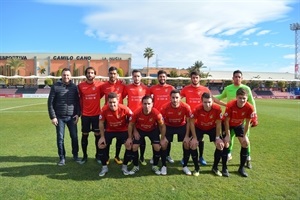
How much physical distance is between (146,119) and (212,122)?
1.41 metres

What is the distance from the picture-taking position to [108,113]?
5820 millimetres

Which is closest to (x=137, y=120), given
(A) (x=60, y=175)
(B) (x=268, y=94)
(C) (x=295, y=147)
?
(A) (x=60, y=175)

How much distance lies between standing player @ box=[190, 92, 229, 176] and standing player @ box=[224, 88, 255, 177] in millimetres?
188

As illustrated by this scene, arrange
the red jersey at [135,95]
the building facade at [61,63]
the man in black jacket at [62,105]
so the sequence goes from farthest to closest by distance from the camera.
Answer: the building facade at [61,63] < the red jersey at [135,95] < the man in black jacket at [62,105]

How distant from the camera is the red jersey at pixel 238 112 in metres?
5.68

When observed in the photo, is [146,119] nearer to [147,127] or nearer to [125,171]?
[147,127]

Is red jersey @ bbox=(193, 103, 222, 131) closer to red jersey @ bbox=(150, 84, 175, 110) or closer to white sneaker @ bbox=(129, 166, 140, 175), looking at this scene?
red jersey @ bbox=(150, 84, 175, 110)

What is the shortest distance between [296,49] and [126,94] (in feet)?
219

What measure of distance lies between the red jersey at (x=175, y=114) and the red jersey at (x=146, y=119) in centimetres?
33

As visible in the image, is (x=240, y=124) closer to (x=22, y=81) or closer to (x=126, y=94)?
(x=126, y=94)

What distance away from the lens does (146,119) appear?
5781mm

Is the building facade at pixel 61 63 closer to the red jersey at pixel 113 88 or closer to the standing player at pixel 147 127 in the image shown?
the red jersey at pixel 113 88

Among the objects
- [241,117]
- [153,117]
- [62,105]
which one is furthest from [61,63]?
[241,117]

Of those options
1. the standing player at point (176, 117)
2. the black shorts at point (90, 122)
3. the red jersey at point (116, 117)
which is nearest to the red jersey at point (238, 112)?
the standing player at point (176, 117)
